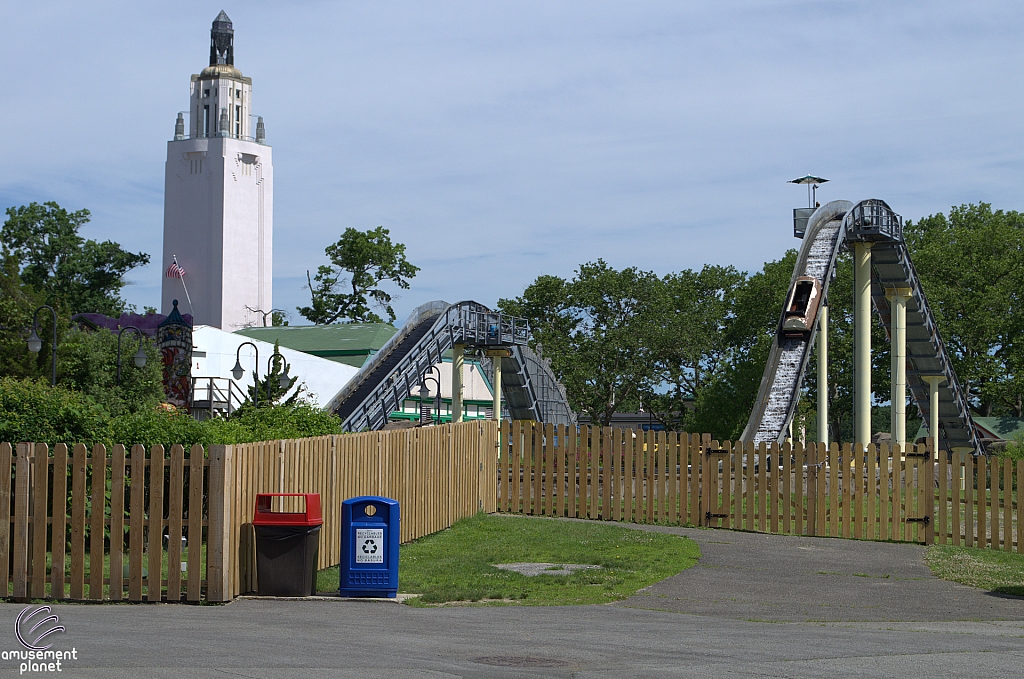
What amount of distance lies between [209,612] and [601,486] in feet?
37.0

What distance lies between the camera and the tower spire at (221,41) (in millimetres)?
114812

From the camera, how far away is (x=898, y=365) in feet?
127

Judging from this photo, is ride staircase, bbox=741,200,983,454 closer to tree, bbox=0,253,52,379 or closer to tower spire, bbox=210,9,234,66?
tree, bbox=0,253,52,379

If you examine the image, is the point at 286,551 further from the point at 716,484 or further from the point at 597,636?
the point at 716,484

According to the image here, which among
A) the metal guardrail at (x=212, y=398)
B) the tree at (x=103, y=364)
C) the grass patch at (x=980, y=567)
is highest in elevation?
the tree at (x=103, y=364)

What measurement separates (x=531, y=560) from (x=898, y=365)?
2652cm

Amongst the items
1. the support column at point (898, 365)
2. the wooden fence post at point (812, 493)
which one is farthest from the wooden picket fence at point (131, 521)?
the support column at point (898, 365)

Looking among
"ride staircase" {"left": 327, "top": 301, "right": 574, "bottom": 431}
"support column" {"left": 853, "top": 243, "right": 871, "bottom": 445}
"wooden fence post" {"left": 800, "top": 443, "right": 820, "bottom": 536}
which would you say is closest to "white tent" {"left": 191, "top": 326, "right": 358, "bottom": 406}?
"ride staircase" {"left": 327, "top": 301, "right": 574, "bottom": 431}

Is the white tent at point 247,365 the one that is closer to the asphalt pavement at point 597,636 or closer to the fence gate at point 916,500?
the fence gate at point 916,500

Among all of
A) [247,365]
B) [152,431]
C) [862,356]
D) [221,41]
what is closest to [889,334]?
[862,356]

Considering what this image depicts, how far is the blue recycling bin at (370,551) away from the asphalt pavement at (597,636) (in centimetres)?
28

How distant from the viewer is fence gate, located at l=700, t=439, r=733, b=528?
19.8 meters

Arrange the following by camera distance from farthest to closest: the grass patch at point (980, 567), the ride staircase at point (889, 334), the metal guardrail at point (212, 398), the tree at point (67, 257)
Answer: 1. the tree at point (67, 257)
2. the metal guardrail at point (212, 398)
3. the ride staircase at point (889, 334)
4. the grass patch at point (980, 567)

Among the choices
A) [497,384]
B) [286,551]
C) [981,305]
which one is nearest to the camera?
[286,551]
